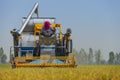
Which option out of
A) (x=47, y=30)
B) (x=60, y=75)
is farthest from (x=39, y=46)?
(x=60, y=75)

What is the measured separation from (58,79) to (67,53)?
38.3 feet

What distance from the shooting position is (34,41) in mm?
19844

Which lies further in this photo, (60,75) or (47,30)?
(47,30)

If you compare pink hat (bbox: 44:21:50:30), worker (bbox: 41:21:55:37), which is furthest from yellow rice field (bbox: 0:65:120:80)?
pink hat (bbox: 44:21:50:30)

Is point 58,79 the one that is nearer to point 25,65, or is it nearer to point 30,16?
point 25,65

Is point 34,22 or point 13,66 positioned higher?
point 34,22

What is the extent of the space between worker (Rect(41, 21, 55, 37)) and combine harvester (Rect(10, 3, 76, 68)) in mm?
180

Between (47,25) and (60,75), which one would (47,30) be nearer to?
(47,25)

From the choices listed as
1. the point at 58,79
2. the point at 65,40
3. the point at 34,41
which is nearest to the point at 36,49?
the point at 34,41

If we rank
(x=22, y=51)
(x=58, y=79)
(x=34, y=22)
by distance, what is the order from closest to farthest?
(x=58, y=79), (x=22, y=51), (x=34, y=22)

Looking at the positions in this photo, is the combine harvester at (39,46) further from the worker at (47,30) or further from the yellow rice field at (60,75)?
the yellow rice field at (60,75)

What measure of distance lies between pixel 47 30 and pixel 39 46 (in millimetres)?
1019

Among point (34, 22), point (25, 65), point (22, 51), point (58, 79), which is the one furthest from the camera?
point (34, 22)

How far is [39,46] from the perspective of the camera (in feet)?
64.2
